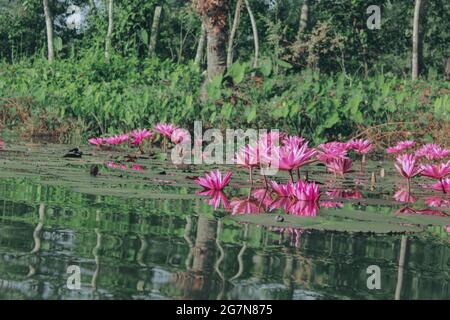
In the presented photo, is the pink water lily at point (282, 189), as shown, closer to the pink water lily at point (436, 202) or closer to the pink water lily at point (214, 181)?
the pink water lily at point (214, 181)

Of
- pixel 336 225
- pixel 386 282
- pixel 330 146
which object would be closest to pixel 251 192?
pixel 330 146

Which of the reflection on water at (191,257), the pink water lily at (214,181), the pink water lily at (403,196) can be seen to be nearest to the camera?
the reflection on water at (191,257)

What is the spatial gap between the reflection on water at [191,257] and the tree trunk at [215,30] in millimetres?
10208

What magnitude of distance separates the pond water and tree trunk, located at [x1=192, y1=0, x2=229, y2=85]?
9229 mm

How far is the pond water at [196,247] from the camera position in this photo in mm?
1979

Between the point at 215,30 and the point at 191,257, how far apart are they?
37.8 ft

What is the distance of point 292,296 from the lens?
1938 mm

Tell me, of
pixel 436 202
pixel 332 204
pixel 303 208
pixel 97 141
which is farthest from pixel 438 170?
pixel 97 141

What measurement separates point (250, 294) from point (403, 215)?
193 cm

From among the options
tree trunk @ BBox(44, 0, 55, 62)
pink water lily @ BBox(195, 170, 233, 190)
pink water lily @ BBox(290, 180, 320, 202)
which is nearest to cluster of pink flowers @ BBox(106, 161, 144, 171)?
pink water lily @ BBox(195, 170, 233, 190)

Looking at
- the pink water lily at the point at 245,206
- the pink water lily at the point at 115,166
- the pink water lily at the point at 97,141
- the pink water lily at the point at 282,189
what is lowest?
the pink water lily at the point at 245,206

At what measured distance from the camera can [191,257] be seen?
2.36 m

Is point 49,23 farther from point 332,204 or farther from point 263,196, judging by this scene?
point 332,204

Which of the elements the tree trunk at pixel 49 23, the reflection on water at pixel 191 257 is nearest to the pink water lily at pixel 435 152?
the reflection on water at pixel 191 257
